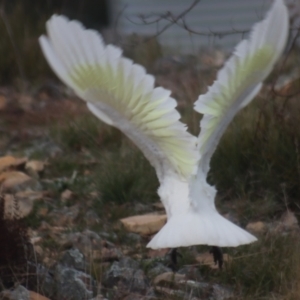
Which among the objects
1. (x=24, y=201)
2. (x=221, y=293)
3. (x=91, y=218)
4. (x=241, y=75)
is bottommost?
(x=221, y=293)

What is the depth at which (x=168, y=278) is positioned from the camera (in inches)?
149

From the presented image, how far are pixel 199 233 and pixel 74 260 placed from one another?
85 centimetres

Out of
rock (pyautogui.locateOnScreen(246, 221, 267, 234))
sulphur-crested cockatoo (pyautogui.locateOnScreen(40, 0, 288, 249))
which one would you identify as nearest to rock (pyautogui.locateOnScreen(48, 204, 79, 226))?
rock (pyautogui.locateOnScreen(246, 221, 267, 234))

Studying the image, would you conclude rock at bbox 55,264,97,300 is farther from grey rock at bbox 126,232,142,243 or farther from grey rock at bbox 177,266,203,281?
grey rock at bbox 126,232,142,243

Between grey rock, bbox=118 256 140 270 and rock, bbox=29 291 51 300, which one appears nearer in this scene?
rock, bbox=29 291 51 300

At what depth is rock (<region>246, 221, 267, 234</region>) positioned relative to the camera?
4.41 meters

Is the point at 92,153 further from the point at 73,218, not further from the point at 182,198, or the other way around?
the point at 182,198

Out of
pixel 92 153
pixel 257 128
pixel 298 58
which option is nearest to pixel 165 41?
pixel 298 58

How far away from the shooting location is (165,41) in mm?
9758

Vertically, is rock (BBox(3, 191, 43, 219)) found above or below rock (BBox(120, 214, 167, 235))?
above

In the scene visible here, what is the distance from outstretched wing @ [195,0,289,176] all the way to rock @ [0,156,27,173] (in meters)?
2.13

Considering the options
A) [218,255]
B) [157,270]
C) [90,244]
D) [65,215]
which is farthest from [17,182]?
[218,255]

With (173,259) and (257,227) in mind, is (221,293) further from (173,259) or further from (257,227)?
(257,227)

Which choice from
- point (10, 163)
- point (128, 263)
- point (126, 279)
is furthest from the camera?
point (10, 163)
